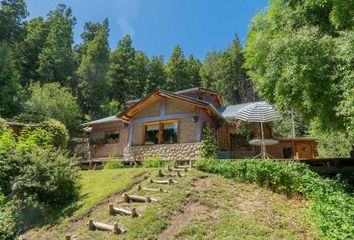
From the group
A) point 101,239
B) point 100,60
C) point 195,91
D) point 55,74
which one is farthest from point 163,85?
point 101,239

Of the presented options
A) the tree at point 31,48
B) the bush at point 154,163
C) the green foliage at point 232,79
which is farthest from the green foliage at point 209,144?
the tree at point 31,48

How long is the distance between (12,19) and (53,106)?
20051 mm

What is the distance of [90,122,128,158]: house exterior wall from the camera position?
20.6m

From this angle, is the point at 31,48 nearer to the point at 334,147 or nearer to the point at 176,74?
the point at 176,74

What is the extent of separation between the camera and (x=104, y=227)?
7398 mm

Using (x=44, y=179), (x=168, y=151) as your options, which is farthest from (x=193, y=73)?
(x=44, y=179)

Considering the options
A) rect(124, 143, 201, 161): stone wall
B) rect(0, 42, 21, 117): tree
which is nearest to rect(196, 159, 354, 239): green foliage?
rect(124, 143, 201, 161): stone wall

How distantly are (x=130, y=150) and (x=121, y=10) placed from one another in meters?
8.66

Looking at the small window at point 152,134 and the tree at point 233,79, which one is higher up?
the tree at point 233,79

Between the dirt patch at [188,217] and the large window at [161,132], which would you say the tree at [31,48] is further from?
the dirt patch at [188,217]

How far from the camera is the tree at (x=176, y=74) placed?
140 ft

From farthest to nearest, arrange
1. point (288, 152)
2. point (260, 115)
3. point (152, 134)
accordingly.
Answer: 1. point (288, 152)
2. point (152, 134)
3. point (260, 115)

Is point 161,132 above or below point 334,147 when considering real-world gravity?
above

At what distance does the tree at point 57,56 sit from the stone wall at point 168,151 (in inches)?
1008
